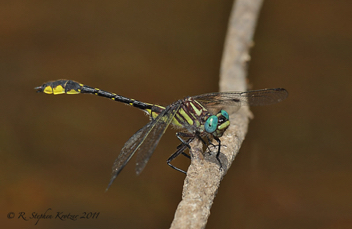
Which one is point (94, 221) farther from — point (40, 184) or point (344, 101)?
point (344, 101)

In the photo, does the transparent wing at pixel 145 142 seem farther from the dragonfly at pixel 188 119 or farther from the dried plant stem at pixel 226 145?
the dried plant stem at pixel 226 145

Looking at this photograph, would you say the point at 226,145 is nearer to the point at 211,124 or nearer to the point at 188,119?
the point at 211,124

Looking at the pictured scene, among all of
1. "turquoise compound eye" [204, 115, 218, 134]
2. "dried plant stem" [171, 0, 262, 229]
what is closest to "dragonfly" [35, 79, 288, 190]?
"turquoise compound eye" [204, 115, 218, 134]

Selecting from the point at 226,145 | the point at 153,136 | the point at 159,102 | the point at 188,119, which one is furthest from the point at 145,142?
the point at 159,102

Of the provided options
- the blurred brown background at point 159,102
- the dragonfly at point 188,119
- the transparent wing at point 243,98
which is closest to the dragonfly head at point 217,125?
the dragonfly at point 188,119

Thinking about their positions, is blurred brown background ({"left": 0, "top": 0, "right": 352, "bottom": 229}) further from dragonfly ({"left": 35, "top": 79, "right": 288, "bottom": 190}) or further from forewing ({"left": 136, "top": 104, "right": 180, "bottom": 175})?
forewing ({"left": 136, "top": 104, "right": 180, "bottom": 175})

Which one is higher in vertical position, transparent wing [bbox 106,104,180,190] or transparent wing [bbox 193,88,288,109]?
transparent wing [bbox 193,88,288,109]

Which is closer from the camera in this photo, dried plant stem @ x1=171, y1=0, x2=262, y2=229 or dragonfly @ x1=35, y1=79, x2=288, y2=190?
dried plant stem @ x1=171, y1=0, x2=262, y2=229

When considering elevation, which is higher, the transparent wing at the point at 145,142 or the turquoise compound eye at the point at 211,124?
the turquoise compound eye at the point at 211,124
